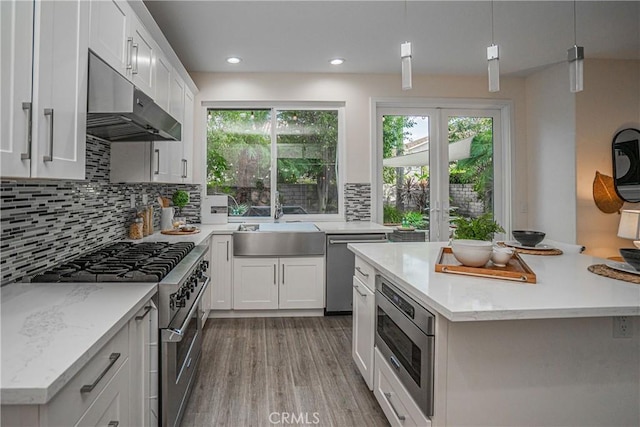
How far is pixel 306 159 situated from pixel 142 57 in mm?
2259

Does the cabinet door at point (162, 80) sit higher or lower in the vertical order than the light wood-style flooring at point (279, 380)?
higher

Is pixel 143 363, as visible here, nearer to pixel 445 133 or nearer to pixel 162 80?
pixel 162 80

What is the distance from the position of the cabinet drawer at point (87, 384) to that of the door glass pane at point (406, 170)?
353 centimetres

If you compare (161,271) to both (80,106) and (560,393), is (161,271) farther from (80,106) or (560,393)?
(560,393)

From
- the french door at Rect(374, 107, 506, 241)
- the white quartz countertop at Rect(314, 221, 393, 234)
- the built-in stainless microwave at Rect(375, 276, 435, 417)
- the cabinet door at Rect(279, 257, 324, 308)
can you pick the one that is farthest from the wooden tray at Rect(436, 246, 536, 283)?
the french door at Rect(374, 107, 506, 241)

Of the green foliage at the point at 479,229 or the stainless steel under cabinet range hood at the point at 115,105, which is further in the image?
the green foliage at the point at 479,229

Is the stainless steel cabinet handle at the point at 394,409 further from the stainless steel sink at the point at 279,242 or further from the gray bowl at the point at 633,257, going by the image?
the stainless steel sink at the point at 279,242

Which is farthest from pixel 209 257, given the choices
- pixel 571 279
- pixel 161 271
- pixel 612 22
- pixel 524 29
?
pixel 612 22

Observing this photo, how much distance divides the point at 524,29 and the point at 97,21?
→ 10.5 feet

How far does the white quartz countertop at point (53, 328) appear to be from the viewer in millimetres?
774

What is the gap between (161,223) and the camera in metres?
3.42

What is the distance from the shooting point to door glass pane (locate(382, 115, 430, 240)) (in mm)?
4375

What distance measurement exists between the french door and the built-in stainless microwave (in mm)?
2573

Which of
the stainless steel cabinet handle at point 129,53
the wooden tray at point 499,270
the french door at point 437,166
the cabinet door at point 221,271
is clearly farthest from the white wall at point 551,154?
the stainless steel cabinet handle at point 129,53
